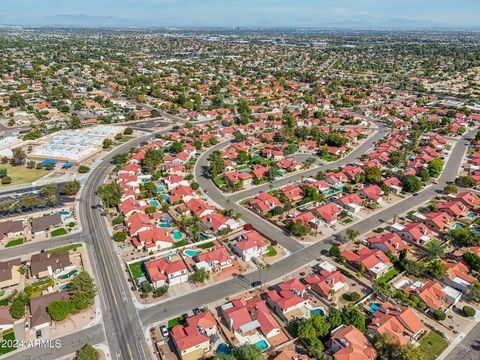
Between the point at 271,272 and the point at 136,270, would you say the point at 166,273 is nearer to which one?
the point at 136,270

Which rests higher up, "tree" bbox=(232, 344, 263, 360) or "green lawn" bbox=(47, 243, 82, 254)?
"tree" bbox=(232, 344, 263, 360)

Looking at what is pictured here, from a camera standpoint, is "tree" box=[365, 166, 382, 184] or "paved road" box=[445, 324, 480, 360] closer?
"paved road" box=[445, 324, 480, 360]

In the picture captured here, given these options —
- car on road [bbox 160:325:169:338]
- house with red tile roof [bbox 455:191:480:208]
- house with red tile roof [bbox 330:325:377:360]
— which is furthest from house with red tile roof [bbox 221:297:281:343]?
house with red tile roof [bbox 455:191:480:208]

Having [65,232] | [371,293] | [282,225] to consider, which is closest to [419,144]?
[282,225]

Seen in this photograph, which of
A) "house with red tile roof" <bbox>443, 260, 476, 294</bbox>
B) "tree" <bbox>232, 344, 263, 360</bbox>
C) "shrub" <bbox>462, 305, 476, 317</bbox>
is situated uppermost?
"tree" <bbox>232, 344, 263, 360</bbox>

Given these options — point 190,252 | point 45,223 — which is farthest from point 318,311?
point 45,223

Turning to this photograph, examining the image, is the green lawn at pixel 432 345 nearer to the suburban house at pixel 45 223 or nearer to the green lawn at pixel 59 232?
the green lawn at pixel 59 232

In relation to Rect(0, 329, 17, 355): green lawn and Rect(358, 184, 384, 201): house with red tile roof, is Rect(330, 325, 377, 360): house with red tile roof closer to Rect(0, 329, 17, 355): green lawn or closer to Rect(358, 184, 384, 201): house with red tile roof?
Rect(0, 329, 17, 355): green lawn

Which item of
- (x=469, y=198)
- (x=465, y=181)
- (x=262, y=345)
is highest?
(x=465, y=181)
